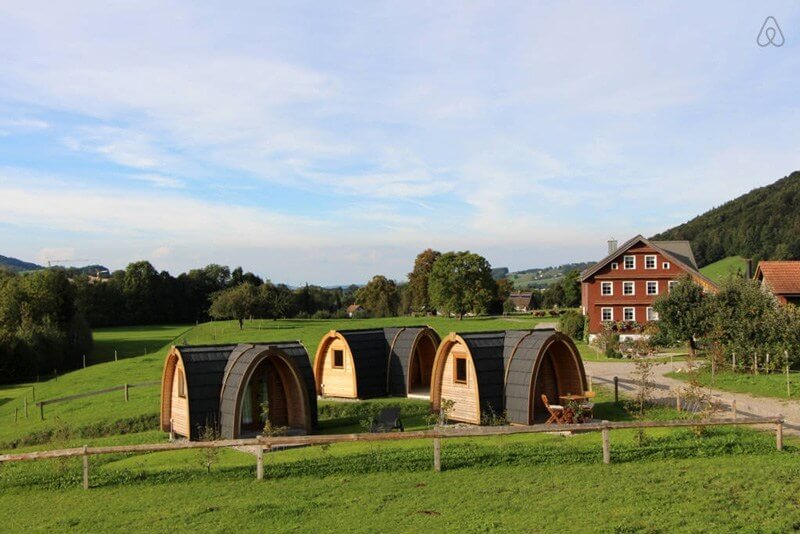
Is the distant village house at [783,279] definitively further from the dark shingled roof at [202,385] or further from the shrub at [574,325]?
the dark shingled roof at [202,385]

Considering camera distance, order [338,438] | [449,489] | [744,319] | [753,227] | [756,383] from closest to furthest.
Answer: [449,489] → [338,438] → [756,383] → [744,319] → [753,227]

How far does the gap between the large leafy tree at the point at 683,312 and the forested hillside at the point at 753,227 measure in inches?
2203

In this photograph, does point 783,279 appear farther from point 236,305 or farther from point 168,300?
point 168,300

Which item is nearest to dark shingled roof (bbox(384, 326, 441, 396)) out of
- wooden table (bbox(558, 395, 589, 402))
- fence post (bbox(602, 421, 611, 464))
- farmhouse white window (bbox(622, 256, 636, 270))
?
wooden table (bbox(558, 395, 589, 402))

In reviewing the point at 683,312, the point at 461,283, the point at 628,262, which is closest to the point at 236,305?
the point at 461,283

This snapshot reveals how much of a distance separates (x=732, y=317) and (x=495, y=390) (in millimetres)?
16854

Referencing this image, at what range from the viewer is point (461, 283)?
72.9 metres

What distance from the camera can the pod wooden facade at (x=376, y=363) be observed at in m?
26.9

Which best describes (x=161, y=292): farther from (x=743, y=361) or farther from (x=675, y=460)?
(x=675, y=460)

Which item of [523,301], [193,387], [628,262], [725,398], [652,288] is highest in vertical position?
[628,262]

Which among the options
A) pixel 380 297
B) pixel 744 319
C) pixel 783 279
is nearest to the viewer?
pixel 744 319

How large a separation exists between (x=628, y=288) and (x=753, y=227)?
2414 inches

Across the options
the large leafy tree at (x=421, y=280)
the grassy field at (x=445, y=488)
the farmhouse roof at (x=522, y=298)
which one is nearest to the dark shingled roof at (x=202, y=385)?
the grassy field at (x=445, y=488)

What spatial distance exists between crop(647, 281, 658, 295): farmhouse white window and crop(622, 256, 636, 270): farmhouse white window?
1728 mm
